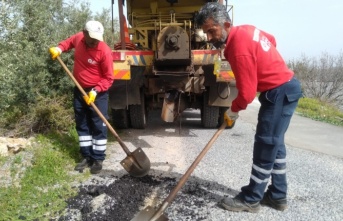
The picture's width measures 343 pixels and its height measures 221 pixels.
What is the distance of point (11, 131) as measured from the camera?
5680 millimetres

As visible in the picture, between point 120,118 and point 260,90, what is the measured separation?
3.44 meters

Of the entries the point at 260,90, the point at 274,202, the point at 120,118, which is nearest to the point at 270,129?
the point at 260,90

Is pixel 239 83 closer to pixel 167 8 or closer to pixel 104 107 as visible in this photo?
pixel 104 107

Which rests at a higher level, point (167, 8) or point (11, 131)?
point (167, 8)

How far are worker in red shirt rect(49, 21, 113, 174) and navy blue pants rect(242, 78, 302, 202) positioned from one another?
74.9 inches

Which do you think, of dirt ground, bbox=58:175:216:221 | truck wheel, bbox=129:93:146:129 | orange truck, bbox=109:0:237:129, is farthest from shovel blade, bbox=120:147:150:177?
truck wheel, bbox=129:93:146:129

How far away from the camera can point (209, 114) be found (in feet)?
19.2

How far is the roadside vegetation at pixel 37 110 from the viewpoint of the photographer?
316 centimetres

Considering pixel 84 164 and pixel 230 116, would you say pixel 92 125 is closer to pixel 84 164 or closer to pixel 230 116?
pixel 84 164

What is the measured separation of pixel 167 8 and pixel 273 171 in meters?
4.11

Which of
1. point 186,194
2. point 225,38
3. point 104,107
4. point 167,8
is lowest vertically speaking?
point 186,194

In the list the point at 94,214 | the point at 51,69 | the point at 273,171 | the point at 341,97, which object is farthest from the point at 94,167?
the point at 341,97

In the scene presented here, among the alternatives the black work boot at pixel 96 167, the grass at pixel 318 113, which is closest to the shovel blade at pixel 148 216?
the black work boot at pixel 96 167

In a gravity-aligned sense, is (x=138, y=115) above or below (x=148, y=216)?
above
